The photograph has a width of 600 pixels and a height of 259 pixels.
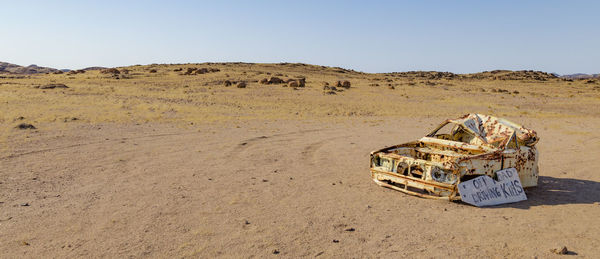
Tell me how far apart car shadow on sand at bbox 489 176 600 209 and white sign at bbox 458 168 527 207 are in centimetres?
13

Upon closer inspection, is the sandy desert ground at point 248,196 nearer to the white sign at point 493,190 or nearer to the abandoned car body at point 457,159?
the white sign at point 493,190

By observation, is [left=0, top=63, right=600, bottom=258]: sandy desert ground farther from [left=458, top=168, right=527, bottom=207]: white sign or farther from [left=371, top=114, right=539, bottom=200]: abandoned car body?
[left=371, top=114, right=539, bottom=200]: abandoned car body

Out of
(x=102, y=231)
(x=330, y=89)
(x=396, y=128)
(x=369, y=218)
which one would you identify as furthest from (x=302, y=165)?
(x=330, y=89)

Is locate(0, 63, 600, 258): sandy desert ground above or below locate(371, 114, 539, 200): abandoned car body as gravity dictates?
below

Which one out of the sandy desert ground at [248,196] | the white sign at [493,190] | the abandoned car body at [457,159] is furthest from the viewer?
the abandoned car body at [457,159]

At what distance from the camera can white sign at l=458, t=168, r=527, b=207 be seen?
6855mm

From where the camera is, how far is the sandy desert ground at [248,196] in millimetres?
5164

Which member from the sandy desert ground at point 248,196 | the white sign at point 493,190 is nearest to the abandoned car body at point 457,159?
the white sign at point 493,190

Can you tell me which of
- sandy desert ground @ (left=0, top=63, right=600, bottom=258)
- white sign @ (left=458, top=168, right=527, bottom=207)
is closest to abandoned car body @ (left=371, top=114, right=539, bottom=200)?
white sign @ (left=458, top=168, right=527, bottom=207)

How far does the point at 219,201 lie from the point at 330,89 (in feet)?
75.9

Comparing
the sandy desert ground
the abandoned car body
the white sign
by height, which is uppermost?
the abandoned car body

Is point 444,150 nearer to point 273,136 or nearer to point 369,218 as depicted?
point 369,218

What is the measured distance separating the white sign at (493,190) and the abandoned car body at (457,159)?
0.37 feet

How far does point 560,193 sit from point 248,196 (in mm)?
5383
